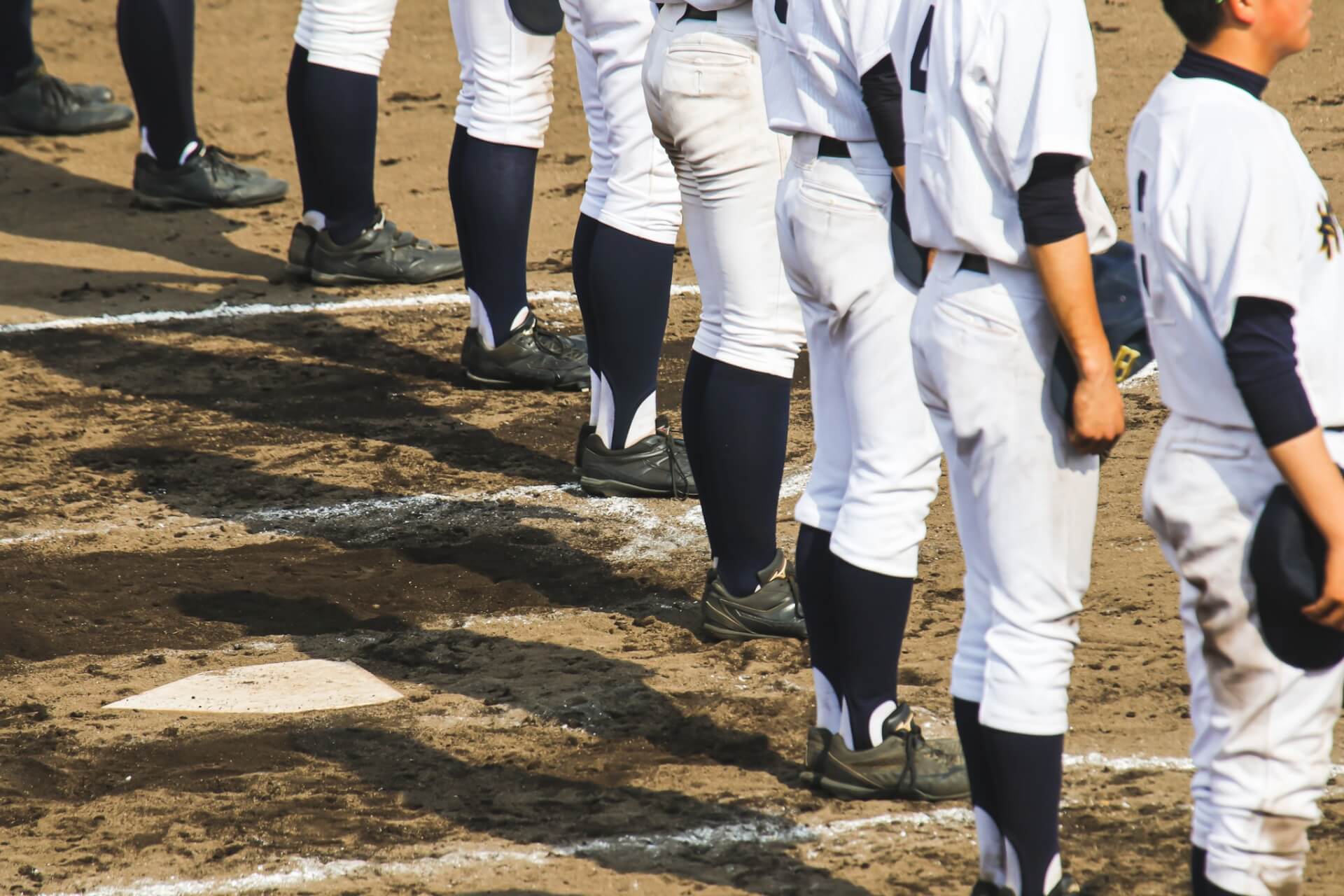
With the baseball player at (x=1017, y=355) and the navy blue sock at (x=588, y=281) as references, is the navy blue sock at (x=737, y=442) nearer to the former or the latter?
the navy blue sock at (x=588, y=281)

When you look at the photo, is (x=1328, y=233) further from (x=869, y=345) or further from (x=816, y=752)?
(x=816, y=752)

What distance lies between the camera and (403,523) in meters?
4.78

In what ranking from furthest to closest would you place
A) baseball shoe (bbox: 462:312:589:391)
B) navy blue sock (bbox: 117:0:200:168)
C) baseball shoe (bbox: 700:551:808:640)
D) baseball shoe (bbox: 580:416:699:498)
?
navy blue sock (bbox: 117:0:200:168)
baseball shoe (bbox: 462:312:589:391)
baseball shoe (bbox: 580:416:699:498)
baseball shoe (bbox: 700:551:808:640)

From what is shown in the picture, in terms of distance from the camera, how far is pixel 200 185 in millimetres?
7906

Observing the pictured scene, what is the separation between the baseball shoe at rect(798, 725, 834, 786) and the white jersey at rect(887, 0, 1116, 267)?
3.52ft

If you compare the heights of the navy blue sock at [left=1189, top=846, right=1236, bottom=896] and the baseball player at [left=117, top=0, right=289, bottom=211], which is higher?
the navy blue sock at [left=1189, top=846, right=1236, bottom=896]

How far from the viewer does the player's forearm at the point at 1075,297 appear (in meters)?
2.29

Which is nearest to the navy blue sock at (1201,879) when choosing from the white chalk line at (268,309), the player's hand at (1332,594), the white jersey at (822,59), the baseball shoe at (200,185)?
the player's hand at (1332,594)

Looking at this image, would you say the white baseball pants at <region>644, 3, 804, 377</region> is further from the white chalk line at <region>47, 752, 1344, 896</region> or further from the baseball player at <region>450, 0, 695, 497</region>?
the white chalk line at <region>47, 752, 1344, 896</region>

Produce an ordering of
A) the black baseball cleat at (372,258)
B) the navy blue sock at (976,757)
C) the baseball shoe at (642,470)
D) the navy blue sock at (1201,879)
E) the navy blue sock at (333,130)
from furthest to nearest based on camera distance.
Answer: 1. the black baseball cleat at (372,258)
2. the navy blue sock at (333,130)
3. the baseball shoe at (642,470)
4. the navy blue sock at (976,757)
5. the navy blue sock at (1201,879)

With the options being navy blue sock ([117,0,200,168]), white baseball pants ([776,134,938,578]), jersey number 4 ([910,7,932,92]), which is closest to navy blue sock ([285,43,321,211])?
navy blue sock ([117,0,200,168])

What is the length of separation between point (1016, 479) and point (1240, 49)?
0.66m

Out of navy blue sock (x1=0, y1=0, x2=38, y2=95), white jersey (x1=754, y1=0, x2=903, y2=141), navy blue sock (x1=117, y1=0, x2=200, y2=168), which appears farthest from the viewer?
navy blue sock (x1=0, y1=0, x2=38, y2=95)

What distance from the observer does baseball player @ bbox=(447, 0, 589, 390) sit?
545cm
